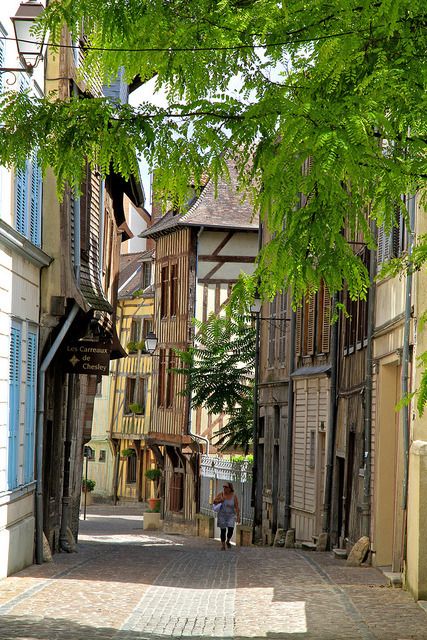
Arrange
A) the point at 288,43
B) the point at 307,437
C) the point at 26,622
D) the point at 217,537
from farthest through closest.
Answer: the point at 217,537 → the point at 307,437 → the point at 26,622 → the point at 288,43

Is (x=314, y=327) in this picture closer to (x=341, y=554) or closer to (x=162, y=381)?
(x=341, y=554)

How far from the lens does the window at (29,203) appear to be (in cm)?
1652

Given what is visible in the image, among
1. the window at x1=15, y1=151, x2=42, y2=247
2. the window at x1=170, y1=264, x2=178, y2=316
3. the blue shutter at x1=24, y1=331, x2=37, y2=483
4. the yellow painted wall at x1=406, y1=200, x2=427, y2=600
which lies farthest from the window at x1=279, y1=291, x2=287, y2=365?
the yellow painted wall at x1=406, y1=200, x2=427, y2=600

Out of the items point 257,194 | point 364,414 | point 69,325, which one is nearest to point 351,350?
point 364,414

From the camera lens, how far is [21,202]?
16719 mm

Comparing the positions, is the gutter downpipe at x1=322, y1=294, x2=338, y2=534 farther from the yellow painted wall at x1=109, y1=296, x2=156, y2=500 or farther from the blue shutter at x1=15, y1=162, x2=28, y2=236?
the yellow painted wall at x1=109, y1=296, x2=156, y2=500

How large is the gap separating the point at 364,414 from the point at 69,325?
5370 millimetres

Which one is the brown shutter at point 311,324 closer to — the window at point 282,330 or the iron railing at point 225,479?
the window at point 282,330

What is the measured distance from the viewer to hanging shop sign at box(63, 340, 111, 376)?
20.2 m

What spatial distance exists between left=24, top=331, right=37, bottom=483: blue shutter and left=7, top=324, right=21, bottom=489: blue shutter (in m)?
0.82

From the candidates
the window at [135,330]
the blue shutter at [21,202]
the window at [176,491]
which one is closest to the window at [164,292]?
the window at [176,491]

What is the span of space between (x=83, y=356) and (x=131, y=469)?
122ft

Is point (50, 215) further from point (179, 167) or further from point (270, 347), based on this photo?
point (270, 347)

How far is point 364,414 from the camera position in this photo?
71.0 feet
